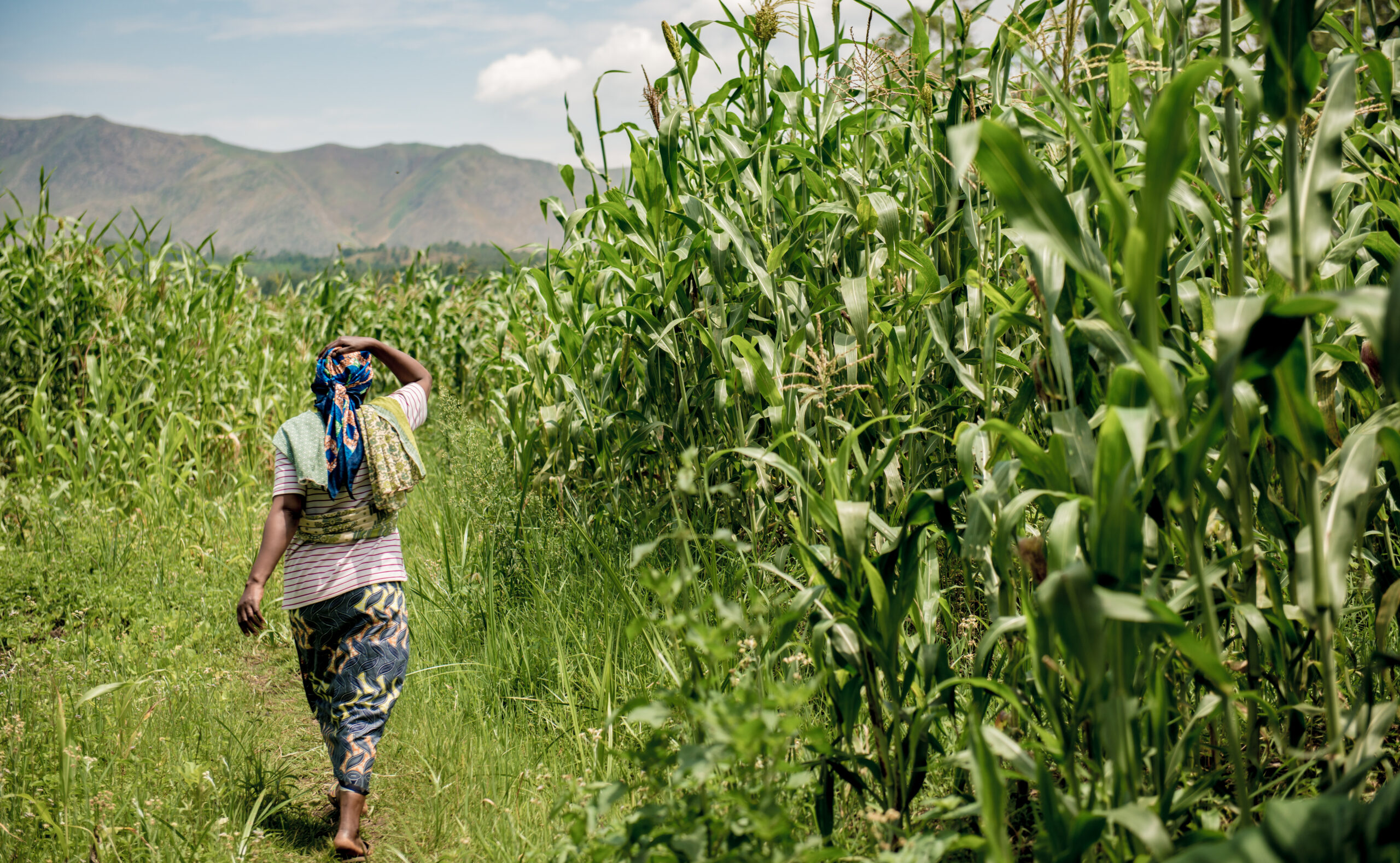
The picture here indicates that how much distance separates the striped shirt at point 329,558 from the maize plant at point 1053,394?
1031 mm

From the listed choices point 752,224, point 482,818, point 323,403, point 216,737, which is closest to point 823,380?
point 752,224

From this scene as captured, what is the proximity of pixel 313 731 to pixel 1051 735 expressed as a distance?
294 cm

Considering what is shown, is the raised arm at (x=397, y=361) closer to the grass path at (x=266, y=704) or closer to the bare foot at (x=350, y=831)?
the grass path at (x=266, y=704)

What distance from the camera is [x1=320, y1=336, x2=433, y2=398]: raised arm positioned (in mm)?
2969

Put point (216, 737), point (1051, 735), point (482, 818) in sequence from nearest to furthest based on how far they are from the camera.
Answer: point (1051, 735) < point (482, 818) < point (216, 737)

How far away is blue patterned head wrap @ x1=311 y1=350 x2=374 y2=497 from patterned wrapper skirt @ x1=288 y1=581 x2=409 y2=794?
38 centimetres

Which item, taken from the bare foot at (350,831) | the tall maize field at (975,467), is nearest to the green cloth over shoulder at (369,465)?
the tall maize field at (975,467)

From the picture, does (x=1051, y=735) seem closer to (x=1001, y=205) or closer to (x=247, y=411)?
(x=1001, y=205)

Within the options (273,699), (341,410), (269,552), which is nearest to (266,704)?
(273,699)

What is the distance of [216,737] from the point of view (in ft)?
9.93

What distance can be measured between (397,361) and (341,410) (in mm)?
592

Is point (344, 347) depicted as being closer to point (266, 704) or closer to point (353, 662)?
point (353, 662)

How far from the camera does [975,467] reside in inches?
87.8

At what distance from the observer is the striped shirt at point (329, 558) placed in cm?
269
